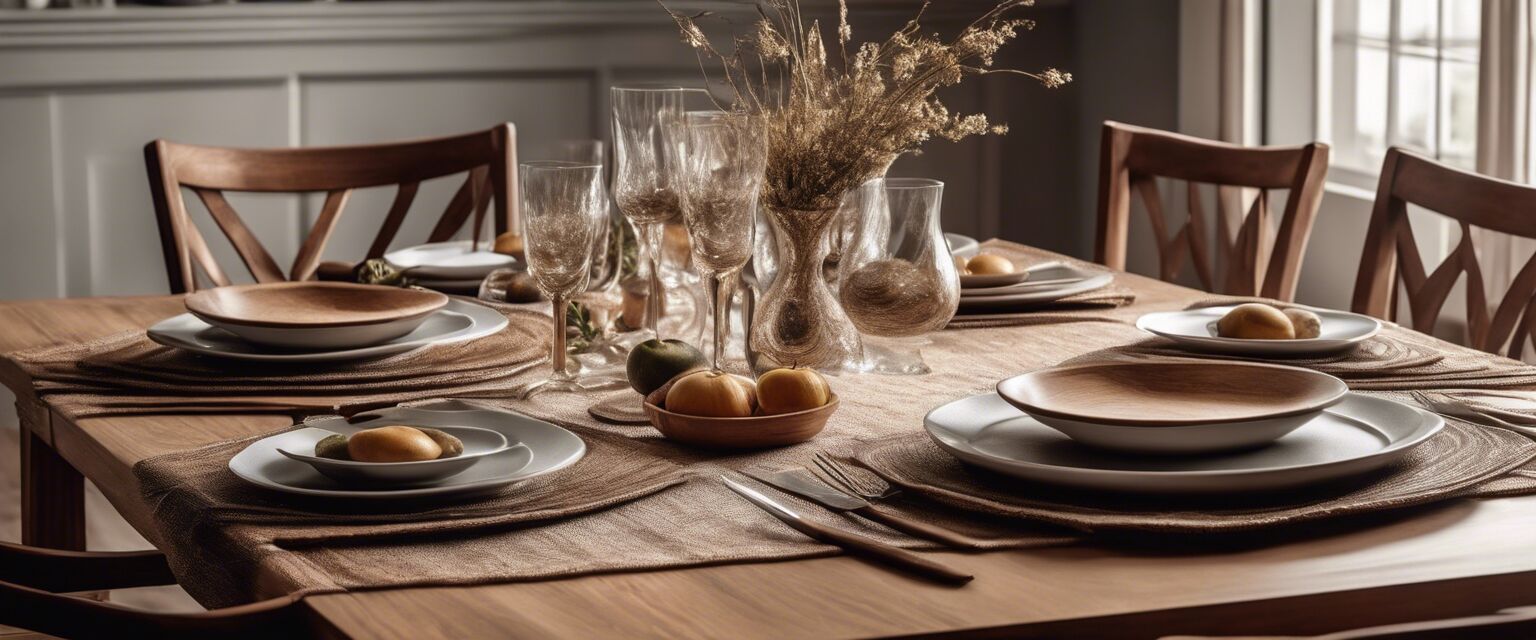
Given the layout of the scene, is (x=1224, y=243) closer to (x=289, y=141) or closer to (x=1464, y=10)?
(x=1464, y=10)

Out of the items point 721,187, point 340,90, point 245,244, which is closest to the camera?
point 721,187

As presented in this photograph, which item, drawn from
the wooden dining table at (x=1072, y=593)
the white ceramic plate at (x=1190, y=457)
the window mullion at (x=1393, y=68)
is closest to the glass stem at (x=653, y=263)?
the white ceramic plate at (x=1190, y=457)

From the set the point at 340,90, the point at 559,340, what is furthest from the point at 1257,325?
the point at 340,90

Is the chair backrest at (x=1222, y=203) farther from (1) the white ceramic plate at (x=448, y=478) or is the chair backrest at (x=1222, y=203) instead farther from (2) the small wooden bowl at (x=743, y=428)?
(1) the white ceramic plate at (x=448, y=478)

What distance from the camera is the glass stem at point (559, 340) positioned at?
1489 millimetres

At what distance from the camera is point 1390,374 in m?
1.50

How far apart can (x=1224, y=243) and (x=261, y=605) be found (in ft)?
6.14

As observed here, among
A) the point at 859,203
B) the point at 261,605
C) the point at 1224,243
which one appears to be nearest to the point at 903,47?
the point at 859,203

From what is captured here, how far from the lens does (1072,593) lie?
3.09 feet

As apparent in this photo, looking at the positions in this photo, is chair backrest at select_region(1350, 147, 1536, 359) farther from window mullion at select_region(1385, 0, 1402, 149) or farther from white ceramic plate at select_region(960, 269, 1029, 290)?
window mullion at select_region(1385, 0, 1402, 149)

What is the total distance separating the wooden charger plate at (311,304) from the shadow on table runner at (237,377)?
0.14ft

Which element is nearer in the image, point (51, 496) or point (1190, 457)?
point (1190, 457)

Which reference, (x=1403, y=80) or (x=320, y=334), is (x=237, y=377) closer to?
(x=320, y=334)

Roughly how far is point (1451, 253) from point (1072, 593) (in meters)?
1.27
